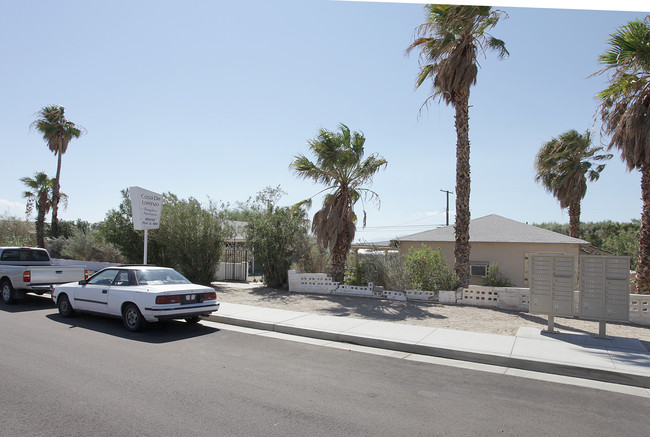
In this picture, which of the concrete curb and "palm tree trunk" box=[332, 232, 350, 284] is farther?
"palm tree trunk" box=[332, 232, 350, 284]

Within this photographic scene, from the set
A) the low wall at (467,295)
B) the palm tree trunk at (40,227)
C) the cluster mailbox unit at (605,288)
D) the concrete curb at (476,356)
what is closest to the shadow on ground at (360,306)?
the low wall at (467,295)

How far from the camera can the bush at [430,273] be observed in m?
13.5

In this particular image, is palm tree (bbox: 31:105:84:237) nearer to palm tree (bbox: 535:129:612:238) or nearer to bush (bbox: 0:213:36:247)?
bush (bbox: 0:213:36:247)

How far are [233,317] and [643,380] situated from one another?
829 cm

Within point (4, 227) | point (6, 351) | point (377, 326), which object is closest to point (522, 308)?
point (377, 326)

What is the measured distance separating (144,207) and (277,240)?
519cm

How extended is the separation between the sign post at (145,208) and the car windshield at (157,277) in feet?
14.2

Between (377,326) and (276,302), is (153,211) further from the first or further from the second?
(377,326)

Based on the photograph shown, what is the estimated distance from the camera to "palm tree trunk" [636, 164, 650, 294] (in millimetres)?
12508

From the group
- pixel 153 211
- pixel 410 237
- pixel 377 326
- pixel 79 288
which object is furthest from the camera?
pixel 410 237

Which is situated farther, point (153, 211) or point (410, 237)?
point (410, 237)

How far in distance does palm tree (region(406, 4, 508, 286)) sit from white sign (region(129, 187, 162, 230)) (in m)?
10.5

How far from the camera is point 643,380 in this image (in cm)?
612

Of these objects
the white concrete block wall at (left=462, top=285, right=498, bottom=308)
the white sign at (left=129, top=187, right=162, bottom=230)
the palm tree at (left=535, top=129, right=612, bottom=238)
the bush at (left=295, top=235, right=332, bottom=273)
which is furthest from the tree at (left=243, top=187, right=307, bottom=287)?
the palm tree at (left=535, top=129, right=612, bottom=238)
